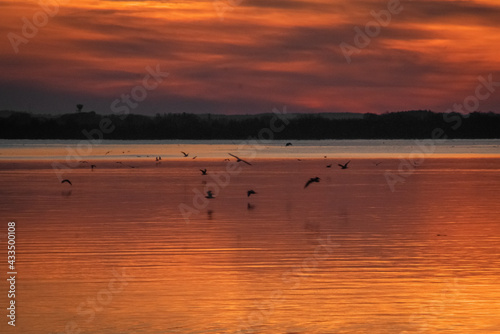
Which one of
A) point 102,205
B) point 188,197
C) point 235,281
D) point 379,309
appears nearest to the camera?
point 379,309

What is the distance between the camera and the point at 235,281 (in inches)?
502

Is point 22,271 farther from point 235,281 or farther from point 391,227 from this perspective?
Answer: point 391,227

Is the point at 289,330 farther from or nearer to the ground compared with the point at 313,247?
nearer to the ground

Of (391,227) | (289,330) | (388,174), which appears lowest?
(289,330)

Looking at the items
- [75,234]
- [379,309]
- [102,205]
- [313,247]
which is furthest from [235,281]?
[102,205]

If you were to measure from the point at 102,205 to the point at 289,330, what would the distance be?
15.8 meters

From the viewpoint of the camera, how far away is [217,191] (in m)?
31.0

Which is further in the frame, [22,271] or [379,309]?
[22,271]

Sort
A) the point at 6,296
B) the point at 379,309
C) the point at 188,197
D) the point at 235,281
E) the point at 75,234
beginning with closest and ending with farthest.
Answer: the point at 379,309 → the point at 6,296 → the point at 235,281 → the point at 75,234 → the point at 188,197

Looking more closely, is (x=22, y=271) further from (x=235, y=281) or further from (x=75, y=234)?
(x=75, y=234)

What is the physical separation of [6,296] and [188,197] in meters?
16.6

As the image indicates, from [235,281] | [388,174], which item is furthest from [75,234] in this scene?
[388,174]

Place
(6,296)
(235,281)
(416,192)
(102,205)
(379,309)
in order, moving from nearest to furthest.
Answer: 1. (379,309)
2. (6,296)
3. (235,281)
4. (102,205)
5. (416,192)

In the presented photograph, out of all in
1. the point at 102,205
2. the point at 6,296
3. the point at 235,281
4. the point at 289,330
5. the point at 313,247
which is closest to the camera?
the point at 289,330
